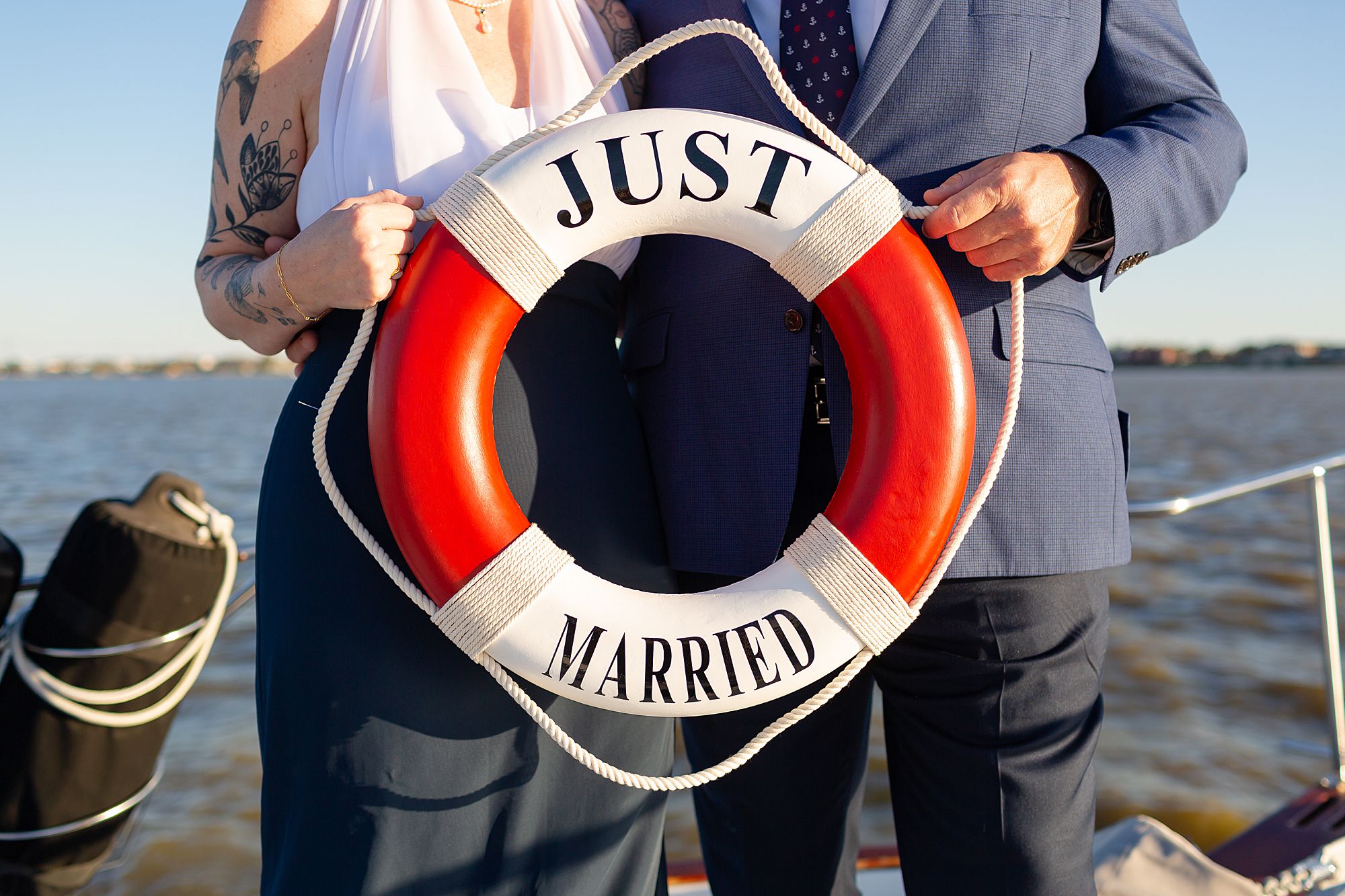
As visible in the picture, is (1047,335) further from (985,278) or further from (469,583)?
(469,583)

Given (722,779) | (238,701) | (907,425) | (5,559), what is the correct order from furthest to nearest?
(238,701), (5,559), (722,779), (907,425)

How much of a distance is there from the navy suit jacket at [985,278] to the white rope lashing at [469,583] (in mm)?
45

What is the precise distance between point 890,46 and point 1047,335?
0.35 metres

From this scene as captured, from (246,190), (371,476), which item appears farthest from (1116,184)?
(246,190)

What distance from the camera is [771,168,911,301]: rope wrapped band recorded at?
98cm

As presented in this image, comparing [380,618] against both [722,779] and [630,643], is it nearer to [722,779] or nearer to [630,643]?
[630,643]

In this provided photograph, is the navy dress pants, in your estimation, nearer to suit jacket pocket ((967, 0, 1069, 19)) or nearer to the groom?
the groom

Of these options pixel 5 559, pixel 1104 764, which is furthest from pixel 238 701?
pixel 1104 764

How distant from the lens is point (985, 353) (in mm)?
1027

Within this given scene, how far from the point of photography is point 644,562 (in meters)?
1.10

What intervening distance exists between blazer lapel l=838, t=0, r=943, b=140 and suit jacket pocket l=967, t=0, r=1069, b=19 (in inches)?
1.5

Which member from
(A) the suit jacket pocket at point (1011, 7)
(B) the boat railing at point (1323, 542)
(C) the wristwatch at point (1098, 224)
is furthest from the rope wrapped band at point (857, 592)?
(B) the boat railing at point (1323, 542)

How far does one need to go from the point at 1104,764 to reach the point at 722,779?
9.06 ft

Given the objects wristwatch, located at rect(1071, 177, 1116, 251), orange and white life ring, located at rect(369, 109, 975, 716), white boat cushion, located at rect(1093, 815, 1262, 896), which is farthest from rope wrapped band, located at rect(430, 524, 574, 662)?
white boat cushion, located at rect(1093, 815, 1262, 896)
